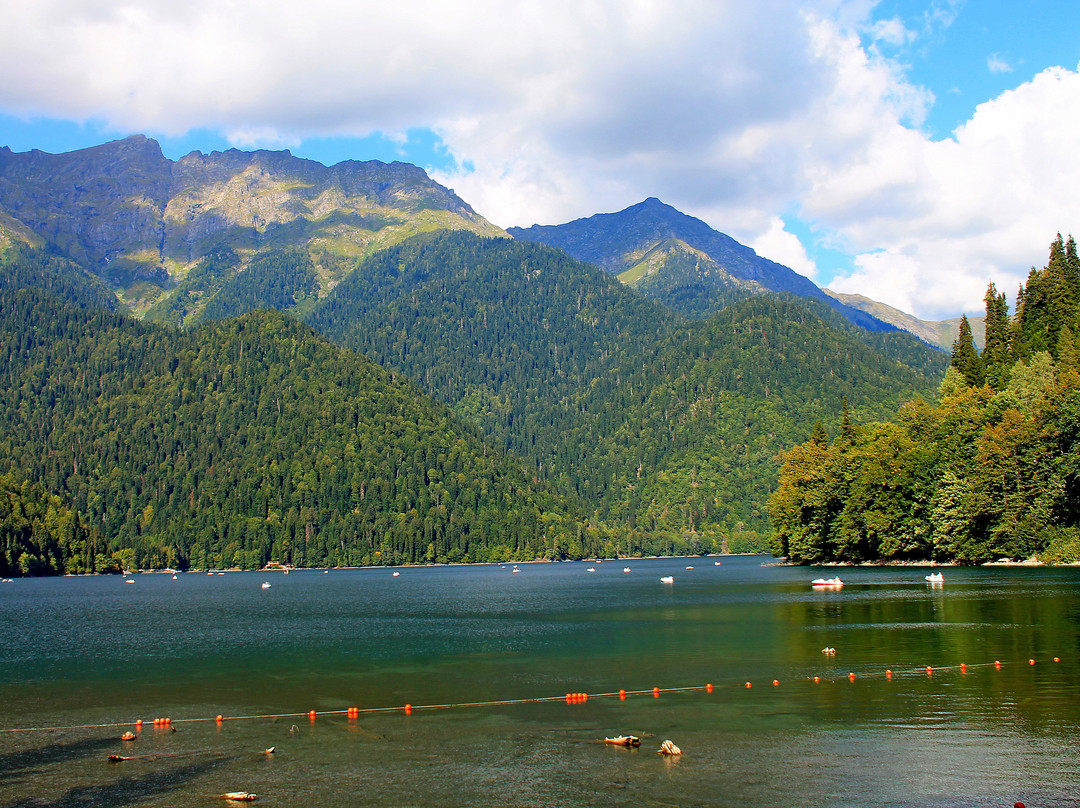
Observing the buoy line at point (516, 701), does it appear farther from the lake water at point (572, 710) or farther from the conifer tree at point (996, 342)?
the conifer tree at point (996, 342)

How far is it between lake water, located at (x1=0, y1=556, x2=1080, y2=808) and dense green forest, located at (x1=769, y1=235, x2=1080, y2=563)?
40199 mm

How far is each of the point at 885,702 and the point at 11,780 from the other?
3961 cm

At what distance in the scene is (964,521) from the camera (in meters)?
148

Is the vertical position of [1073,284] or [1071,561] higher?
[1073,284]

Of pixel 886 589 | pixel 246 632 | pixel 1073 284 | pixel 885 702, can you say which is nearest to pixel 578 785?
pixel 885 702

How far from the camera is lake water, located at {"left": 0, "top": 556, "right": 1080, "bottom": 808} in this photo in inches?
1352

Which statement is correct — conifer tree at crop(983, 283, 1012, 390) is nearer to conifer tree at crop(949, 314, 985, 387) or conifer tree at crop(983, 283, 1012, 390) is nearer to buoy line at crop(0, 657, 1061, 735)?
conifer tree at crop(949, 314, 985, 387)

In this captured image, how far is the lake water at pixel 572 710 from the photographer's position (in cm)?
3434

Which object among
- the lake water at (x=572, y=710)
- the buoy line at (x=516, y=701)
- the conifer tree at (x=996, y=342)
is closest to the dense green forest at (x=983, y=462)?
the conifer tree at (x=996, y=342)

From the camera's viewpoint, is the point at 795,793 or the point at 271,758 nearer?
the point at 795,793

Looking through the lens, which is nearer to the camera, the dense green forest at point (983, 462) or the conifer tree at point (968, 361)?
the dense green forest at point (983, 462)

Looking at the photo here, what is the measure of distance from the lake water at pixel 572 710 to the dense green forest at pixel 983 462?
40.2m

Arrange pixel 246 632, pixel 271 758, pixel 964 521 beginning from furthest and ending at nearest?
pixel 964 521 → pixel 246 632 → pixel 271 758

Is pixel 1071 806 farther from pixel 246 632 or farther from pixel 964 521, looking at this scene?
pixel 964 521
